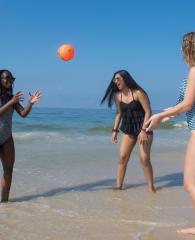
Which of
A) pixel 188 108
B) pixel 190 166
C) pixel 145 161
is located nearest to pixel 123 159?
pixel 145 161

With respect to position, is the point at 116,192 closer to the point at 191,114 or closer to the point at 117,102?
the point at 117,102

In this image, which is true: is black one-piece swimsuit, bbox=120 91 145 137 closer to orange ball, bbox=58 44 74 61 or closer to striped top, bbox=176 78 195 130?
orange ball, bbox=58 44 74 61

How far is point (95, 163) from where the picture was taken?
29.9ft

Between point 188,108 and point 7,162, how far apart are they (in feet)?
8.96

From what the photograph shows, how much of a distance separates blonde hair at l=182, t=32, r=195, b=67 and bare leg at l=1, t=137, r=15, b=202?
268 cm

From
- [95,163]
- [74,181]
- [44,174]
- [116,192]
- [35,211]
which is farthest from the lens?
[95,163]

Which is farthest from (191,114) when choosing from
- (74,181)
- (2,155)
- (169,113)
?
(74,181)

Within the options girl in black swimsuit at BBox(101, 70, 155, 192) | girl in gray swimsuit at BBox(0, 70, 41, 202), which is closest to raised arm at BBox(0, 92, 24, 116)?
girl in gray swimsuit at BBox(0, 70, 41, 202)

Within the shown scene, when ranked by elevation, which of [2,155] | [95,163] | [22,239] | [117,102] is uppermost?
[117,102]

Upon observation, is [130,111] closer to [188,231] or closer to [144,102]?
[144,102]

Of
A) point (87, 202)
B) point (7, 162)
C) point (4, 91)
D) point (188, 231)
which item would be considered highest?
point (4, 91)

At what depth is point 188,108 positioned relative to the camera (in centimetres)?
378

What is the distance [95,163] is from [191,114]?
5.28m

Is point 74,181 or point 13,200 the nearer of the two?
point 13,200
